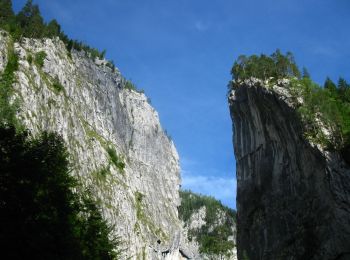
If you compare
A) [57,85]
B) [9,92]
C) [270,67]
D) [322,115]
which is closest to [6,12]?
[57,85]

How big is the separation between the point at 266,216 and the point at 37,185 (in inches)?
1815

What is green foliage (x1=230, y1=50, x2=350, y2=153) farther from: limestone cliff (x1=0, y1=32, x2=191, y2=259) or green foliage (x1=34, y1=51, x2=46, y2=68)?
green foliage (x1=34, y1=51, x2=46, y2=68)

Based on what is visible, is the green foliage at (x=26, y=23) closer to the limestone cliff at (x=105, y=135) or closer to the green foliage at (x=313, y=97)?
the limestone cliff at (x=105, y=135)

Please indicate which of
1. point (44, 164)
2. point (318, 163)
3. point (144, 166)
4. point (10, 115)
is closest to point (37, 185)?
point (44, 164)

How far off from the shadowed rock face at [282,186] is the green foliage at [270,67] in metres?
2.44

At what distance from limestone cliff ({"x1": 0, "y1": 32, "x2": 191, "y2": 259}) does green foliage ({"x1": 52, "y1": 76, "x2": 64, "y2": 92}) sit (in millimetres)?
362

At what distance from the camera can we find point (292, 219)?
186ft

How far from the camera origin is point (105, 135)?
151m

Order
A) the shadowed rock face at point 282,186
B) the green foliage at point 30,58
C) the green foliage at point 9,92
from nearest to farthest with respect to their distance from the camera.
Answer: the shadowed rock face at point 282,186, the green foliage at point 9,92, the green foliage at point 30,58

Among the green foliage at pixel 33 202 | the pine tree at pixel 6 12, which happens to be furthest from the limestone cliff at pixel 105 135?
the green foliage at pixel 33 202

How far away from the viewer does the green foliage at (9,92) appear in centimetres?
7082

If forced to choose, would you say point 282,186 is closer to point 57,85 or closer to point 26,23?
point 57,85

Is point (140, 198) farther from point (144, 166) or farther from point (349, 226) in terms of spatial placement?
point (349, 226)

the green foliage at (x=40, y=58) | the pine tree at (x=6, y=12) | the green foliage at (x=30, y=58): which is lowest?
the green foliage at (x=30, y=58)
